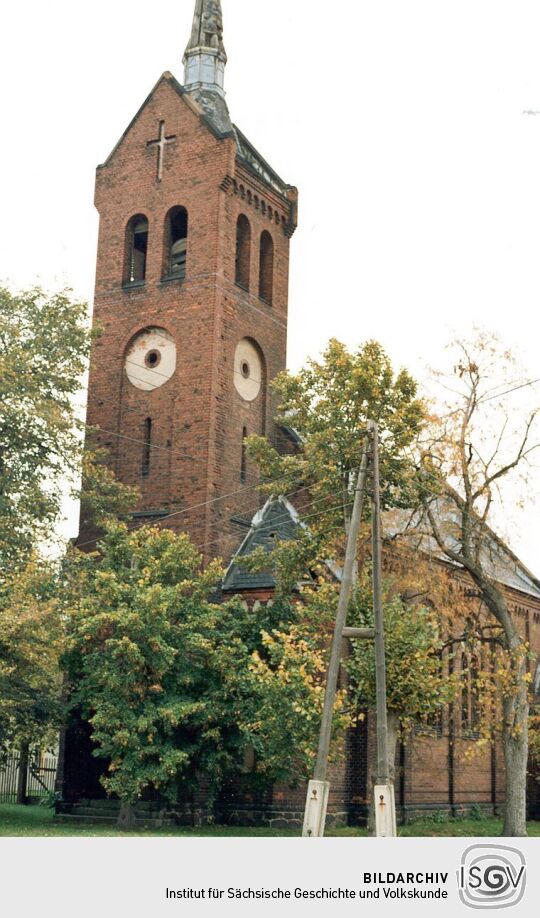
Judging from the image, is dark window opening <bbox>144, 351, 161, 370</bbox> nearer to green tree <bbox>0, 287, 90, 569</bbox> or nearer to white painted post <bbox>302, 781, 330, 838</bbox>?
green tree <bbox>0, 287, 90, 569</bbox>

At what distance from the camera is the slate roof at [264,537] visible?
2920 cm

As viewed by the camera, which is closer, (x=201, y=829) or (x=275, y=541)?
(x=201, y=829)

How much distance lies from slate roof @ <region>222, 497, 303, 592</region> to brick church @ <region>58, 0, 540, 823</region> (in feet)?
0.18

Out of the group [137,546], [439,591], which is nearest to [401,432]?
[439,591]

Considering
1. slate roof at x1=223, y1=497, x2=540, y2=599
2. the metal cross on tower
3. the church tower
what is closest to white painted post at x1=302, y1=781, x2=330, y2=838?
slate roof at x1=223, y1=497, x2=540, y2=599

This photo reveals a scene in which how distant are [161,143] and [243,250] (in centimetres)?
424

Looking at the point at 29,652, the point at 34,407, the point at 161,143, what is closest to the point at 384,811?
the point at 29,652

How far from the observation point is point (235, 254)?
3338cm

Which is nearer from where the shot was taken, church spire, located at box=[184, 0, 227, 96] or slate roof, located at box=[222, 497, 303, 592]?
slate roof, located at box=[222, 497, 303, 592]

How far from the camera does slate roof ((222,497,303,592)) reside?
29203mm

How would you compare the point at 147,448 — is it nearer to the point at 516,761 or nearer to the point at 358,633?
the point at 358,633

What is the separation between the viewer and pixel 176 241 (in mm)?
34062

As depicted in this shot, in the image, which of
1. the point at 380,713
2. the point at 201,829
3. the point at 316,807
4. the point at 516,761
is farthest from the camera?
the point at 201,829
